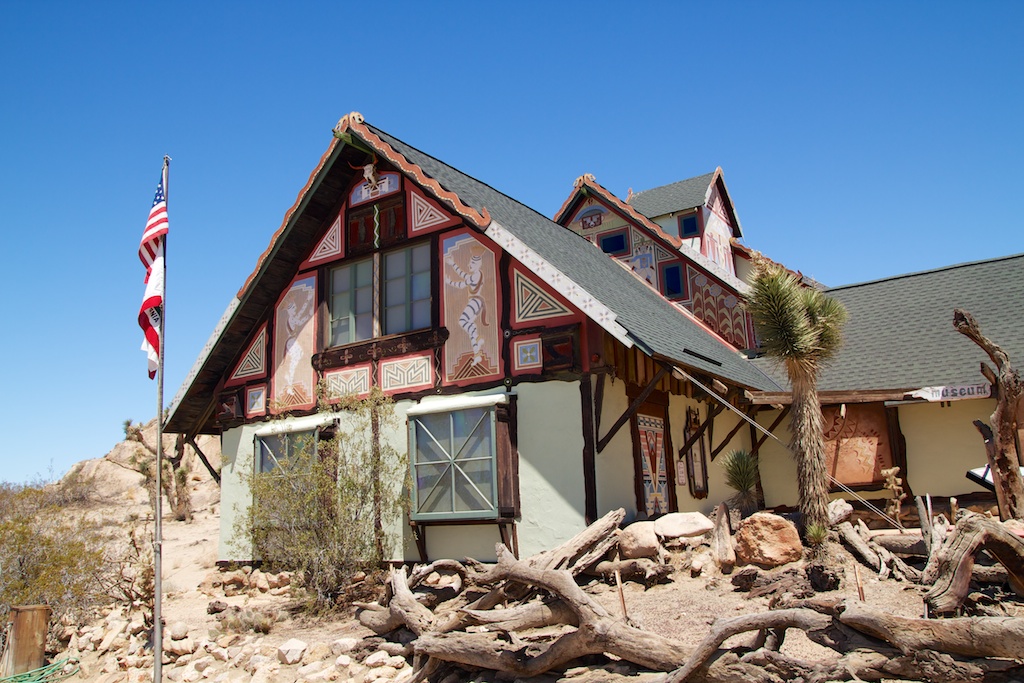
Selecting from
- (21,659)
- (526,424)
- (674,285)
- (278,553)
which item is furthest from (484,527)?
(674,285)

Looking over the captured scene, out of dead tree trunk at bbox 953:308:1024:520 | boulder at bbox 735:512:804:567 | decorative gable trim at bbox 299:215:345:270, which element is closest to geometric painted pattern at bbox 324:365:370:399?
decorative gable trim at bbox 299:215:345:270

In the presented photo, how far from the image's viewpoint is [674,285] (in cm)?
1814

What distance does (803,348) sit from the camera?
1058 centimetres

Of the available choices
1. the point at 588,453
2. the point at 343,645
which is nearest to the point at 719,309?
the point at 588,453

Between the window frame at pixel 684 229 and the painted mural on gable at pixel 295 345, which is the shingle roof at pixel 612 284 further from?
the painted mural on gable at pixel 295 345

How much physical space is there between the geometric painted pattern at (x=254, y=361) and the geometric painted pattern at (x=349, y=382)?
70.1 inches

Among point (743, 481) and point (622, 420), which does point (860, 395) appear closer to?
point (743, 481)

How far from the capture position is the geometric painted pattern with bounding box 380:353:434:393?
13.2 meters

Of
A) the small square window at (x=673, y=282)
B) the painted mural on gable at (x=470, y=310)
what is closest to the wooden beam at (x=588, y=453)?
the painted mural on gable at (x=470, y=310)

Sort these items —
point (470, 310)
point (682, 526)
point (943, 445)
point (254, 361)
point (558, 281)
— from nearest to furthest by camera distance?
1. point (682, 526)
2. point (558, 281)
3. point (470, 310)
4. point (943, 445)
5. point (254, 361)

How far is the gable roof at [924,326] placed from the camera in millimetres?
14594

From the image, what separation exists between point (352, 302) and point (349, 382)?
58.4 inches

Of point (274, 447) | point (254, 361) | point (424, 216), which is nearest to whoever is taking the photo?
point (424, 216)

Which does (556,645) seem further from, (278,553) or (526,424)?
(278,553)
